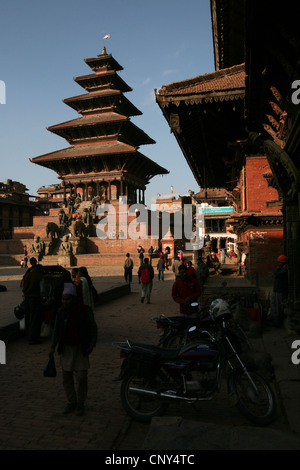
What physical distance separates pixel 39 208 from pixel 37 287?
60.2 metres

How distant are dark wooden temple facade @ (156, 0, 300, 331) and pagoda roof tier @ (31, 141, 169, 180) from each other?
28.8 metres

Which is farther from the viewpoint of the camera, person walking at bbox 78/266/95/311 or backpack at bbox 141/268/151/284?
backpack at bbox 141/268/151/284

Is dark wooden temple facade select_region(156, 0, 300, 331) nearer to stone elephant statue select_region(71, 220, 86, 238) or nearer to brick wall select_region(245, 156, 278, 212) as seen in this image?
brick wall select_region(245, 156, 278, 212)

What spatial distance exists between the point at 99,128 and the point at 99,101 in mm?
4115

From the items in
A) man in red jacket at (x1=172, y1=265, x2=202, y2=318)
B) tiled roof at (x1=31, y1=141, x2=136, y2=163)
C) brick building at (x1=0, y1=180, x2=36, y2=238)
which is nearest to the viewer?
man in red jacket at (x1=172, y1=265, x2=202, y2=318)

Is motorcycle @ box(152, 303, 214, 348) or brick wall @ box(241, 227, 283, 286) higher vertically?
brick wall @ box(241, 227, 283, 286)

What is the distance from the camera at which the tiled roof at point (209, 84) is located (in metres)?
8.56

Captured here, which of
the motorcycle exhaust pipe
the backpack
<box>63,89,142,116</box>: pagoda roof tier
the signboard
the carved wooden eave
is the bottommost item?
the motorcycle exhaust pipe

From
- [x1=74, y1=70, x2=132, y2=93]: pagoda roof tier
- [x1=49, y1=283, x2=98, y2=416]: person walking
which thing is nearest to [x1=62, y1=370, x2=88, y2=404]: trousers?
[x1=49, y1=283, x2=98, y2=416]: person walking

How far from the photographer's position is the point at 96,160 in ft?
141

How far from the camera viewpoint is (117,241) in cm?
3225

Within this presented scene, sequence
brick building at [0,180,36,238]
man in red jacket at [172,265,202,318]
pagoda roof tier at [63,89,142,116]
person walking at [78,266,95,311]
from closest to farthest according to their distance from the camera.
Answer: person walking at [78,266,95,311], man in red jacket at [172,265,202,318], pagoda roof tier at [63,89,142,116], brick building at [0,180,36,238]

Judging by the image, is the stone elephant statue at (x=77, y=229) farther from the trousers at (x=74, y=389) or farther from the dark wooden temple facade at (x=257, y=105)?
the trousers at (x=74, y=389)

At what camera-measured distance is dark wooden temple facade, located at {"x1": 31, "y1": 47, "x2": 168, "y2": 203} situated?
1663 inches
